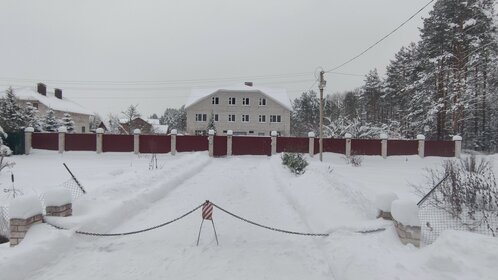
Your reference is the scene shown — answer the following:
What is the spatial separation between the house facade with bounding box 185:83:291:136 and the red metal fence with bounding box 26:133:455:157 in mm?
22231

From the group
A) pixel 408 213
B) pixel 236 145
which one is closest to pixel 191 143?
pixel 236 145

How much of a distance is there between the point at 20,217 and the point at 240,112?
143 feet

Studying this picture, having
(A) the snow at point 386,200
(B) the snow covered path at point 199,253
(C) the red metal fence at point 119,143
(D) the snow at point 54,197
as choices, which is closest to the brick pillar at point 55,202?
(D) the snow at point 54,197

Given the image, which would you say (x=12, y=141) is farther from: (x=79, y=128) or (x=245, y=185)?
(x=79, y=128)

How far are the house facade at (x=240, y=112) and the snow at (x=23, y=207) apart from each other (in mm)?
42360

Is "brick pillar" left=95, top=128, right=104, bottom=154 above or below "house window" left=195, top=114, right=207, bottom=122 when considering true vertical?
below

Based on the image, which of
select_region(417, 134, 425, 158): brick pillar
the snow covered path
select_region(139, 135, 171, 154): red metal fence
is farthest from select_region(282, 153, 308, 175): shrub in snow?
select_region(417, 134, 425, 158): brick pillar

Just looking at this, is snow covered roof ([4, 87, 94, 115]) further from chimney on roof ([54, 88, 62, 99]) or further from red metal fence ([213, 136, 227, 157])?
red metal fence ([213, 136, 227, 157])

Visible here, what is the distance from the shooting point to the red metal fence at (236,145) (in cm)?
2461

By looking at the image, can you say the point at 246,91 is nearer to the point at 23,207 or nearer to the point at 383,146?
the point at 383,146

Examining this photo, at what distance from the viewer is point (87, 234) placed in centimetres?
593

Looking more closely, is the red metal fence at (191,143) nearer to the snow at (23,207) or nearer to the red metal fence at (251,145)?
the red metal fence at (251,145)

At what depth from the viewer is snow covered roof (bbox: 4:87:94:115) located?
1610 inches

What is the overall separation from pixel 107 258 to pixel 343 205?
15.6 ft
